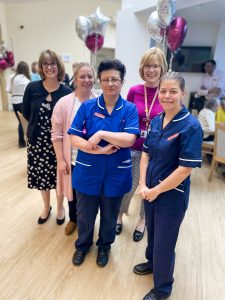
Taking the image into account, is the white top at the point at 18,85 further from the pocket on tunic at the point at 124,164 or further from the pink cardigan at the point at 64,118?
the pocket on tunic at the point at 124,164

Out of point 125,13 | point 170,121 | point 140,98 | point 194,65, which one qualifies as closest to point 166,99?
point 170,121

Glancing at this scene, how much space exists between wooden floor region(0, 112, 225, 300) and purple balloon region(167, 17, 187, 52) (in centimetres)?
207

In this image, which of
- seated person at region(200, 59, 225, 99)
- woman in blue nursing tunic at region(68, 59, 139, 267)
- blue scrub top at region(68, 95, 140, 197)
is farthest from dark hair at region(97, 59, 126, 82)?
seated person at region(200, 59, 225, 99)

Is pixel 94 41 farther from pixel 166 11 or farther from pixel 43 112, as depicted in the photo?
A: pixel 43 112

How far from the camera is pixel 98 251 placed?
A: 5.86ft

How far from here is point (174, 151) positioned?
1.17 m

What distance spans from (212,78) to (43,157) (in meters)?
4.43

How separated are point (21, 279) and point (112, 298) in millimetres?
646

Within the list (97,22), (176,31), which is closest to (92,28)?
(97,22)

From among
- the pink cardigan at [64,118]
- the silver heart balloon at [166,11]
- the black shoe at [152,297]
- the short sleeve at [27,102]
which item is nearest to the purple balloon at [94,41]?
the silver heart balloon at [166,11]

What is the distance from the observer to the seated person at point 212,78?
15.8 feet

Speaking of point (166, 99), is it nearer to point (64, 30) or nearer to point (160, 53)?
point (160, 53)

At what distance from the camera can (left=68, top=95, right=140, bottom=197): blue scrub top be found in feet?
4.51

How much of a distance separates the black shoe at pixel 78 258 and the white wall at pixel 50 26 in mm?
6322
